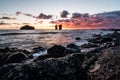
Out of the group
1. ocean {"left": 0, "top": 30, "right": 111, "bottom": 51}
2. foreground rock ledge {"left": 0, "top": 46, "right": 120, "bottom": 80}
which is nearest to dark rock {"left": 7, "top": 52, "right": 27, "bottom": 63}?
foreground rock ledge {"left": 0, "top": 46, "right": 120, "bottom": 80}

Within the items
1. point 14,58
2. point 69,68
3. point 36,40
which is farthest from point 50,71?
point 36,40

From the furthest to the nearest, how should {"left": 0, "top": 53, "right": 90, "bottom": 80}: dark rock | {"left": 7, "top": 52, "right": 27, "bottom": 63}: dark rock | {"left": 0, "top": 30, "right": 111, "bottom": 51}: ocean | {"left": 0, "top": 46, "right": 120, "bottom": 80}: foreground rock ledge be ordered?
{"left": 0, "top": 30, "right": 111, "bottom": 51}: ocean < {"left": 7, "top": 52, "right": 27, "bottom": 63}: dark rock < {"left": 0, "top": 53, "right": 90, "bottom": 80}: dark rock < {"left": 0, "top": 46, "right": 120, "bottom": 80}: foreground rock ledge

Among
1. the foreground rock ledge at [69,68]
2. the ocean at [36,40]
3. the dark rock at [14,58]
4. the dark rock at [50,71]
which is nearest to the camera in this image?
the foreground rock ledge at [69,68]

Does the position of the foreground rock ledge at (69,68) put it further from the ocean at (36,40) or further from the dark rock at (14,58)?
the ocean at (36,40)

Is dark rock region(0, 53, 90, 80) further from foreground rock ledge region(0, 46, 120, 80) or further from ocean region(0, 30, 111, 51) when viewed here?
ocean region(0, 30, 111, 51)

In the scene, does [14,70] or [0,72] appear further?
[0,72]

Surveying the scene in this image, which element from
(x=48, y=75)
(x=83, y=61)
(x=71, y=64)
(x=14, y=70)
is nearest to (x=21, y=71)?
(x=14, y=70)

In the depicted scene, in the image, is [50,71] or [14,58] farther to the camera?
[14,58]

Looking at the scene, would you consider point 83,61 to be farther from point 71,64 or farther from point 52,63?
point 52,63

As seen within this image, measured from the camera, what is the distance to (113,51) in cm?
A: 645

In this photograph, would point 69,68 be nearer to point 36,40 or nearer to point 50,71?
point 50,71

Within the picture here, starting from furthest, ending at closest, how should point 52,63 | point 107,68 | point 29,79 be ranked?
point 52,63, point 29,79, point 107,68

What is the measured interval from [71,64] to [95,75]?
1.06 meters

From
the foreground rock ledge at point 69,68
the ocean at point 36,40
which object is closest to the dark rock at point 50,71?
the foreground rock ledge at point 69,68
